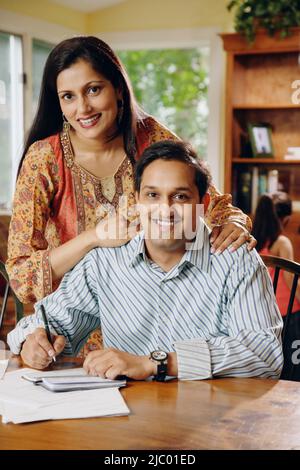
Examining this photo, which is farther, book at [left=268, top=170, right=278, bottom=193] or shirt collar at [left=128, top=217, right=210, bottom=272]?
book at [left=268, top=170, right=278, bottom=193]

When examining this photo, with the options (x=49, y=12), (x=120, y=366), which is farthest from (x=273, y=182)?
(x=120, y=366)

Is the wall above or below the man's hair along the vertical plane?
above

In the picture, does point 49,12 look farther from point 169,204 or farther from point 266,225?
point 169,204

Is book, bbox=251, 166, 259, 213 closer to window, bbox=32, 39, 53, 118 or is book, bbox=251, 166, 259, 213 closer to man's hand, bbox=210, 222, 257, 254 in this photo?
window, bbox=32, 39, 53, 118

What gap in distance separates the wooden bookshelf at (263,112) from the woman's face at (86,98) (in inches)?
117

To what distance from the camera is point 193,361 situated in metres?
1.48

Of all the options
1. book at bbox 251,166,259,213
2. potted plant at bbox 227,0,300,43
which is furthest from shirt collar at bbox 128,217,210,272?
book at bbox 251,166,259,213

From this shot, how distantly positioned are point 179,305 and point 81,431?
54 centimetres

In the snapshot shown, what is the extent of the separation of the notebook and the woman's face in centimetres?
71

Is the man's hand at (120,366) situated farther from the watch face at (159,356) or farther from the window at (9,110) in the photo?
the window at (9,110)

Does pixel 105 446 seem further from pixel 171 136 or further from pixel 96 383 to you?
pixel 171 136

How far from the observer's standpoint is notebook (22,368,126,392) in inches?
54.4
